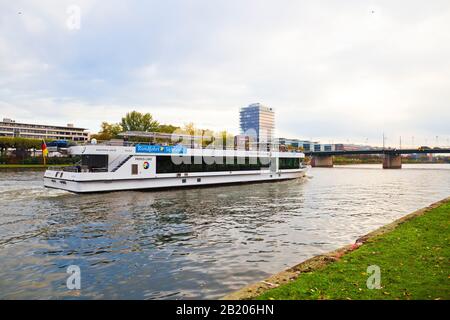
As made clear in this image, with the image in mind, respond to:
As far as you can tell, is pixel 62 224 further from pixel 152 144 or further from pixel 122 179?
pixel 152 144

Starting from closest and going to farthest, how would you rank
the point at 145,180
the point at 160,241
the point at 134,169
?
the point at 160,241
the point at 134,169
the point at 145,180

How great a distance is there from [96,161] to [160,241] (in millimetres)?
20739

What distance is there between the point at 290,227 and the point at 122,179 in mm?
19175

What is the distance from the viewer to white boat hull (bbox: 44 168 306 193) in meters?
27.8

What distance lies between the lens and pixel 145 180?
106ft

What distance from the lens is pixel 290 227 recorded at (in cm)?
1686

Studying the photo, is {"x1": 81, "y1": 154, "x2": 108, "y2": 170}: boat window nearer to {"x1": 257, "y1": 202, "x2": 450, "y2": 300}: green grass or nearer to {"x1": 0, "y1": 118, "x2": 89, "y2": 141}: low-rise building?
{"x1": 257, "y1": 202, "x2": 450, "y2": 300}: green grass

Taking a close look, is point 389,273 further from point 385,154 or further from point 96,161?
point 385,154

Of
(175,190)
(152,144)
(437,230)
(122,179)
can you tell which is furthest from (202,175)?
(437,230)

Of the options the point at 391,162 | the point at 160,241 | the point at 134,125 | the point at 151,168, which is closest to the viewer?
the point at 160,241

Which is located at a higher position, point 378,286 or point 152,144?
point 152,144
